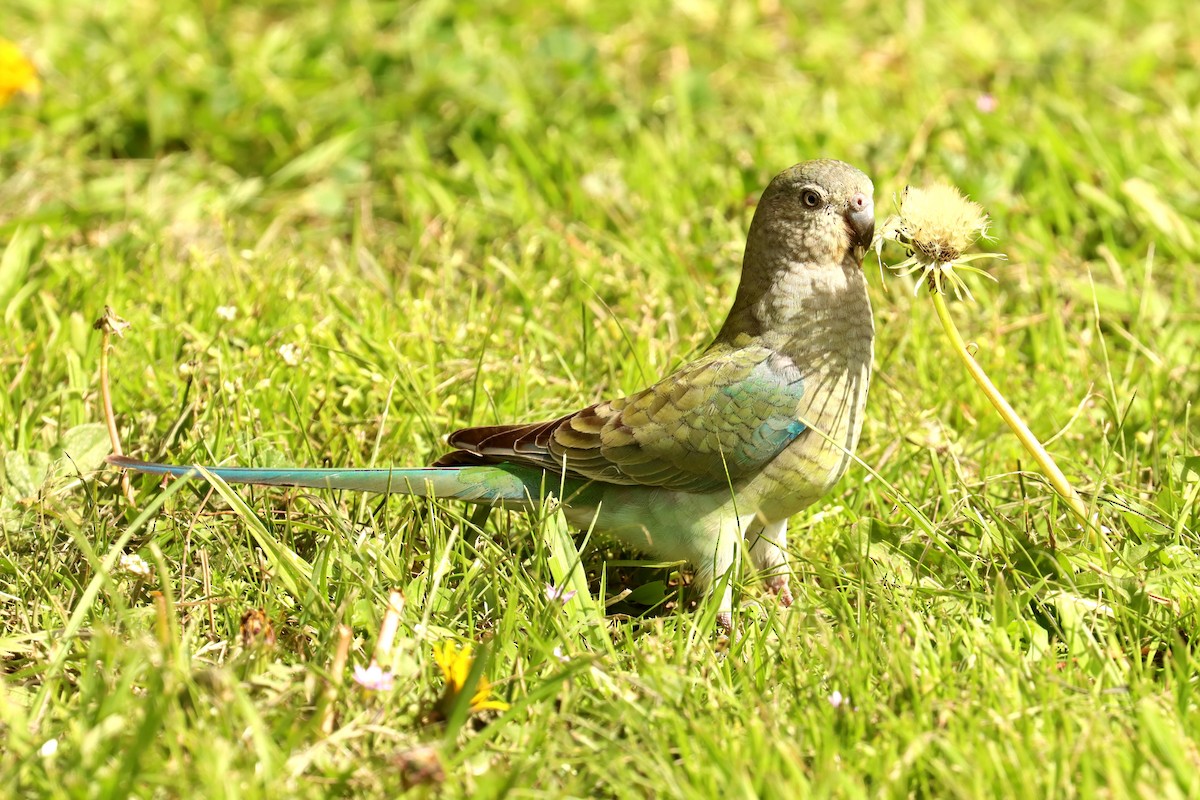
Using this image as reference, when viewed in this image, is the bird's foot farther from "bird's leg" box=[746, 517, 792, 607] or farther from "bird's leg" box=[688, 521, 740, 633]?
"bird's leg" box=[688, 521, 740, 633]

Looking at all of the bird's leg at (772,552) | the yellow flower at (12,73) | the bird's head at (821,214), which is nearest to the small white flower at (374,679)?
the bird's leg at (772,552)

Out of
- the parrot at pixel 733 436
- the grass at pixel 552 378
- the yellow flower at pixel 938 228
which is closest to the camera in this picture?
the grass at pixel 552 378

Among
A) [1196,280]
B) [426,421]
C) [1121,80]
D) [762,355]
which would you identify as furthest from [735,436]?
[1121,80]

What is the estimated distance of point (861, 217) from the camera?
324 centimetres

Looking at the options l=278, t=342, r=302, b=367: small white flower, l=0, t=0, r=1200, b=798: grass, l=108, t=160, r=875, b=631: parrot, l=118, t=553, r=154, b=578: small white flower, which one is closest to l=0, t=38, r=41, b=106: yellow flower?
l=0, t=0, r=1200, b=798: grass

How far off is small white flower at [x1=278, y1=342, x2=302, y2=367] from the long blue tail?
0.52 m

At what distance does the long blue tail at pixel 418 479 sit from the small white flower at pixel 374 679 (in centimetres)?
59

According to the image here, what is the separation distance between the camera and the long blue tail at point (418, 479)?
3047mm

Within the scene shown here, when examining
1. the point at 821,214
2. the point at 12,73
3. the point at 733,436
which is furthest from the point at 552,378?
the point at 12,73

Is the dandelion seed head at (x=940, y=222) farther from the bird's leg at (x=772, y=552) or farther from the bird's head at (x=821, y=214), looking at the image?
the bird's leg at (x=772, y=552)

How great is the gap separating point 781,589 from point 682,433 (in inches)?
20.4

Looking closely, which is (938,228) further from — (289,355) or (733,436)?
(289,355)

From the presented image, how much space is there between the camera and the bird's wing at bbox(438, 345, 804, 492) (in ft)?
10.3

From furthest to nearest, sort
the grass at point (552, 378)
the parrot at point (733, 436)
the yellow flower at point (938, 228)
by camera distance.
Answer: the parrot at point (733, 436) → the yellow flower at point (938, 228) → the grass at point (552, 378)
